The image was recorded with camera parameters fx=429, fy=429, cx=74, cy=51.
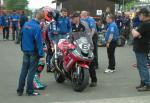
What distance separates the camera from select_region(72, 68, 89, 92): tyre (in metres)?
9.15

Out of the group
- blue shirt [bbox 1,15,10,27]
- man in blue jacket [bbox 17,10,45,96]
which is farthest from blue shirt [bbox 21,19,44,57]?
blue shirt [bbox 1,15,10,27]

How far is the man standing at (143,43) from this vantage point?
900cm

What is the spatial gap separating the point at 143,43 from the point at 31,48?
7.87ft

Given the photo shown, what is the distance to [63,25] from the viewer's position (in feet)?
43.5

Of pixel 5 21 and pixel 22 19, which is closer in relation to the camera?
pixel 22 19

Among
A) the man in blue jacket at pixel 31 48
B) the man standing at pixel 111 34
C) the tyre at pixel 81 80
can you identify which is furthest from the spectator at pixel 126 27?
the man in blue jacket at pixel 31 48

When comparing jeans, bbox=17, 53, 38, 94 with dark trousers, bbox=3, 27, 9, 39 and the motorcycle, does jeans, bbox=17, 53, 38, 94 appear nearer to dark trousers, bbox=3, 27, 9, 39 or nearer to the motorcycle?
the motorcycle

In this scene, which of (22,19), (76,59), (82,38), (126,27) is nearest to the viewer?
(76,59)

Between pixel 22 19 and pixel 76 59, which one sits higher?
pixel 22 19

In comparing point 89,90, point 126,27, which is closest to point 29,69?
point 89,90

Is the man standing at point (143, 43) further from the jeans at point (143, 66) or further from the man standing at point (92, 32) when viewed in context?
the man standing at point (92, 32)

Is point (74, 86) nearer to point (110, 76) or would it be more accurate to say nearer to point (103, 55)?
point (110, 76)

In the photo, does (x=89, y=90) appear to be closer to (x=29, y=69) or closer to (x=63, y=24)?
(x=29, y=69)

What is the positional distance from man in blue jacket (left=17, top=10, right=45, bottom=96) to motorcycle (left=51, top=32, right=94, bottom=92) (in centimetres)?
85
